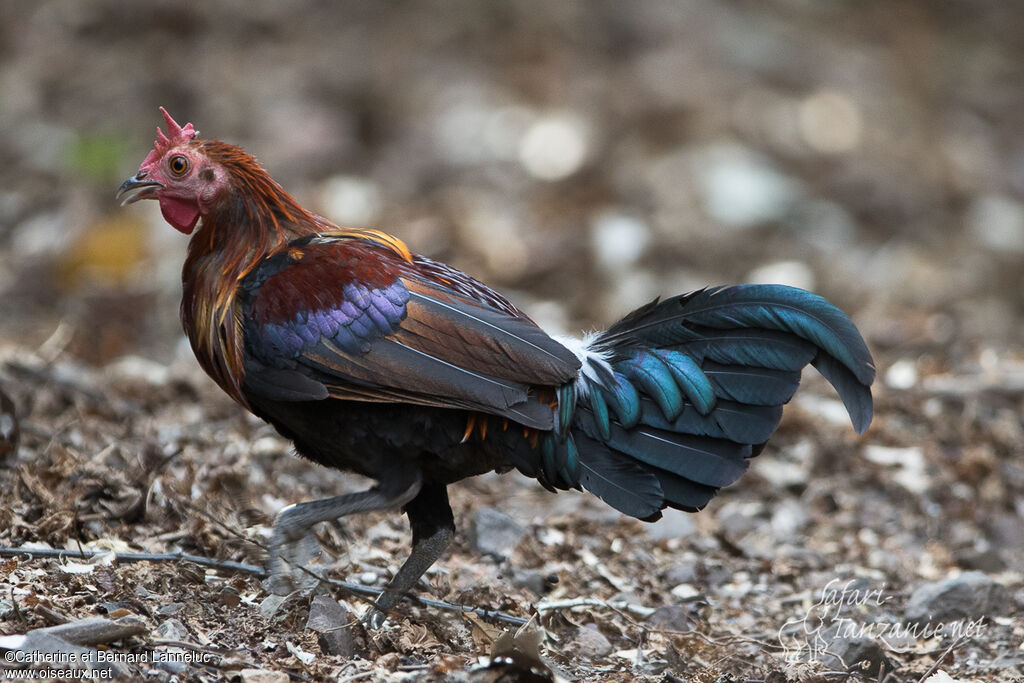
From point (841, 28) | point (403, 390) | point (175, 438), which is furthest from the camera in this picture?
point (841, 28)

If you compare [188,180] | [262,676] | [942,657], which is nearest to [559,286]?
[188,180]

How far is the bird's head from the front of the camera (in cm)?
414

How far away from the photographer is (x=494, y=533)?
5035 mm

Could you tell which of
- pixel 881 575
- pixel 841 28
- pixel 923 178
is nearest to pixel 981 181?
pixel 923 178

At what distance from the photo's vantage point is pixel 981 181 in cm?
1067

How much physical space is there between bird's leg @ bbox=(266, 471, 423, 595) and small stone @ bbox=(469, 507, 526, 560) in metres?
0.99

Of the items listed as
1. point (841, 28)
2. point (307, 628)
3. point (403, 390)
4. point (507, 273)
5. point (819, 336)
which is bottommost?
point (307, 628)

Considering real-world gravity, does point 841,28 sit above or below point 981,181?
above

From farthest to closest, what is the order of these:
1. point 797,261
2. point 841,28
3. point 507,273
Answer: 1. point 841,28
2. point 797,261
3. point 507,273

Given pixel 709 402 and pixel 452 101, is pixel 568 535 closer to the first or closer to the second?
pixel 709 402

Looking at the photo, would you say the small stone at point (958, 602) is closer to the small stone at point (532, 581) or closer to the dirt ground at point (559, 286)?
the dirt ground at point (559, 286)

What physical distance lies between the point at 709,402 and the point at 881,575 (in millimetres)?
1767

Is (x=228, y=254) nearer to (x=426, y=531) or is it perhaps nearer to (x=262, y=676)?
(x=426, y=531)

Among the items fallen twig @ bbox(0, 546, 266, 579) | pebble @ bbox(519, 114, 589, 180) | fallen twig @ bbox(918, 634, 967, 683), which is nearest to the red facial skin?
fallen twig @ bbox(0, 546, 266, 579)
